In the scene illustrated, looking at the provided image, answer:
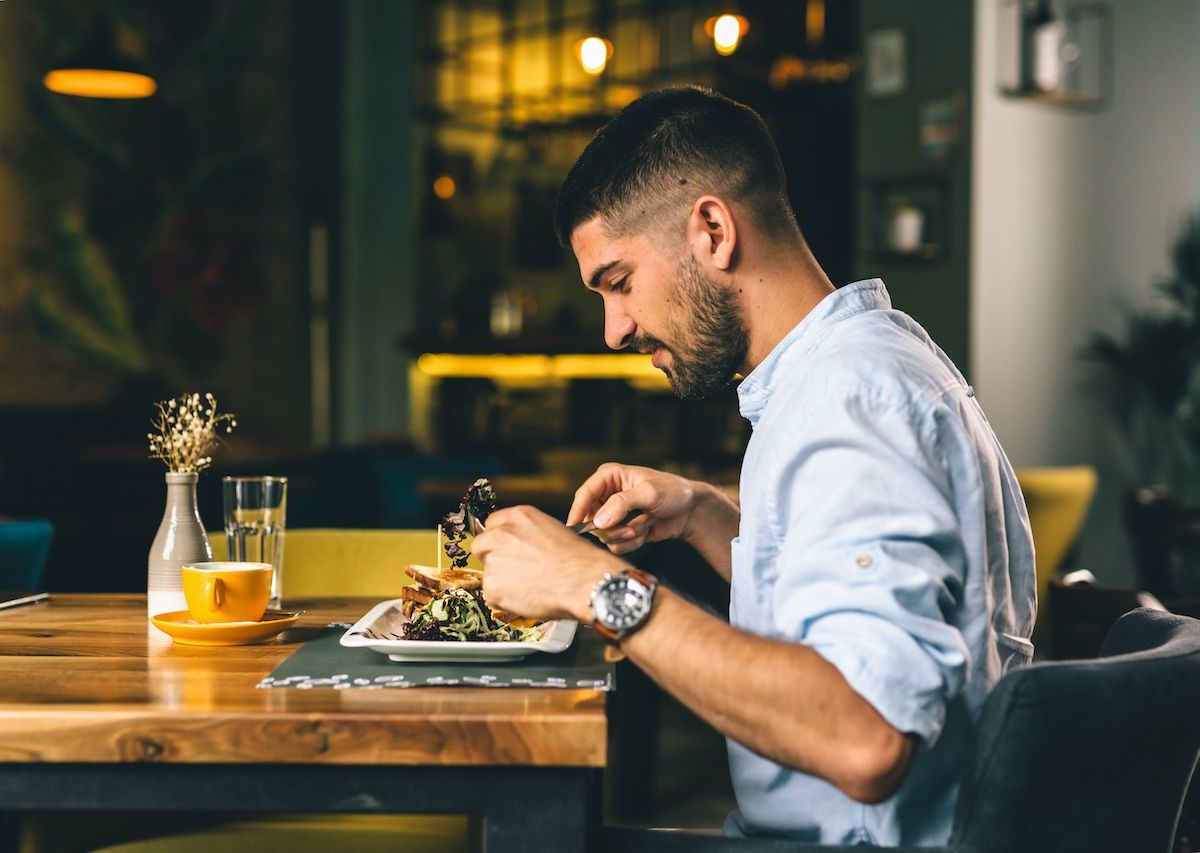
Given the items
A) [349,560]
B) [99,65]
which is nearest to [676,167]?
[349,560]

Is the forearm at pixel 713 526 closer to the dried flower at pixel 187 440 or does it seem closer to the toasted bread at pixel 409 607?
the toasted bread at pixel 409 607

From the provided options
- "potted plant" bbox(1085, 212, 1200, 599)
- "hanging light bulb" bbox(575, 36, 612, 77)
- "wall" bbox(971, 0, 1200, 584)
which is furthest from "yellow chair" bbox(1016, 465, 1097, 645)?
"hanging light bulb" bbox(575, 36, 612, 77)

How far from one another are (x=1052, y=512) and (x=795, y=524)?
3564 millimetres

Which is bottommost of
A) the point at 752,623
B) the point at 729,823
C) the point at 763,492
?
the point at 729,823

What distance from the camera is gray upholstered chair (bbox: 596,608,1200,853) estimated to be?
3.43ft

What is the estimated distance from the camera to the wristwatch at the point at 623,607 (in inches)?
45.9

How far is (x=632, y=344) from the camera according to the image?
5.14ft

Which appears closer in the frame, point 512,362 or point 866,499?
point 866,499

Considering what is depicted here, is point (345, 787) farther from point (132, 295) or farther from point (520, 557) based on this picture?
point (132, 295)

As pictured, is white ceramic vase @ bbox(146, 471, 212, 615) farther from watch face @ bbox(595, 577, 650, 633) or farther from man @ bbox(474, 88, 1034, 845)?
watch face @ bbox(595, 577, 650, 633)

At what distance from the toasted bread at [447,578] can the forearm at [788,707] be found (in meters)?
0.49

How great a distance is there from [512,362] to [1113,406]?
4.49 metres

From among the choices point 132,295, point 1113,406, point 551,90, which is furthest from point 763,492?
point 551,90

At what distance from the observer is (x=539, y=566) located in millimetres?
1248
